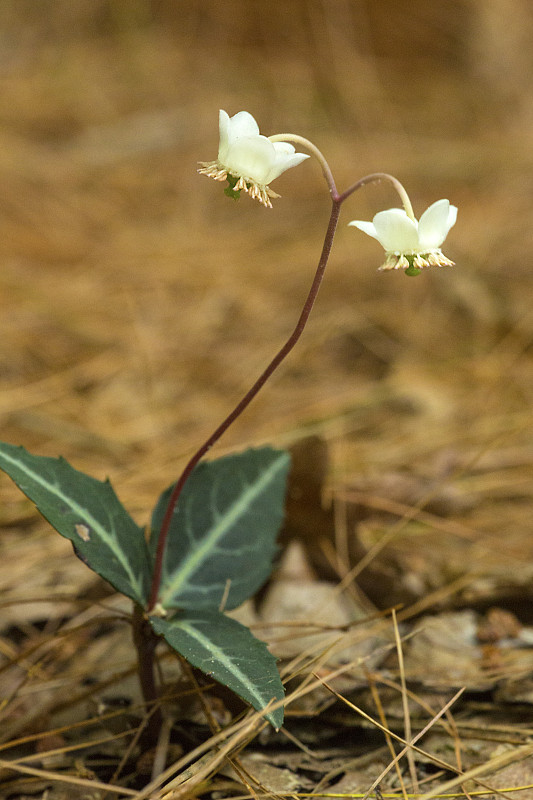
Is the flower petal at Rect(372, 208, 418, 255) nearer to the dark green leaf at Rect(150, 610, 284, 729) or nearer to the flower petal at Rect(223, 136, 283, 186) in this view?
the flower petal at Rect(223, 136, 283, 186)

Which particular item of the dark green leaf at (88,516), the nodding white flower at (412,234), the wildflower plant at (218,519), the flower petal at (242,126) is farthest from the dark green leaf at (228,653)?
the flower petal at (242,126)

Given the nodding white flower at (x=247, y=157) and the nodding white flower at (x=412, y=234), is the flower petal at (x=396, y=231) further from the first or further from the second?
the nodding white flower at (x=247, y=157)

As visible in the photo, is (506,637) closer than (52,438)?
Yes

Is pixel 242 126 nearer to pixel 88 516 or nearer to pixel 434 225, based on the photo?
pixel 434 225

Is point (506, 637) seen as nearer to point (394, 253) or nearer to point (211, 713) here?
point (211, 713)

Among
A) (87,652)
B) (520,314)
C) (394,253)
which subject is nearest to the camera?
(394,253)

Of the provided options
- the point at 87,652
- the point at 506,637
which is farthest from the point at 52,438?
the point at 506,637

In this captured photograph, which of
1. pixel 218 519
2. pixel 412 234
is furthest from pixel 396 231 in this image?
pixel 218 519

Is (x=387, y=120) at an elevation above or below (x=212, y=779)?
above
